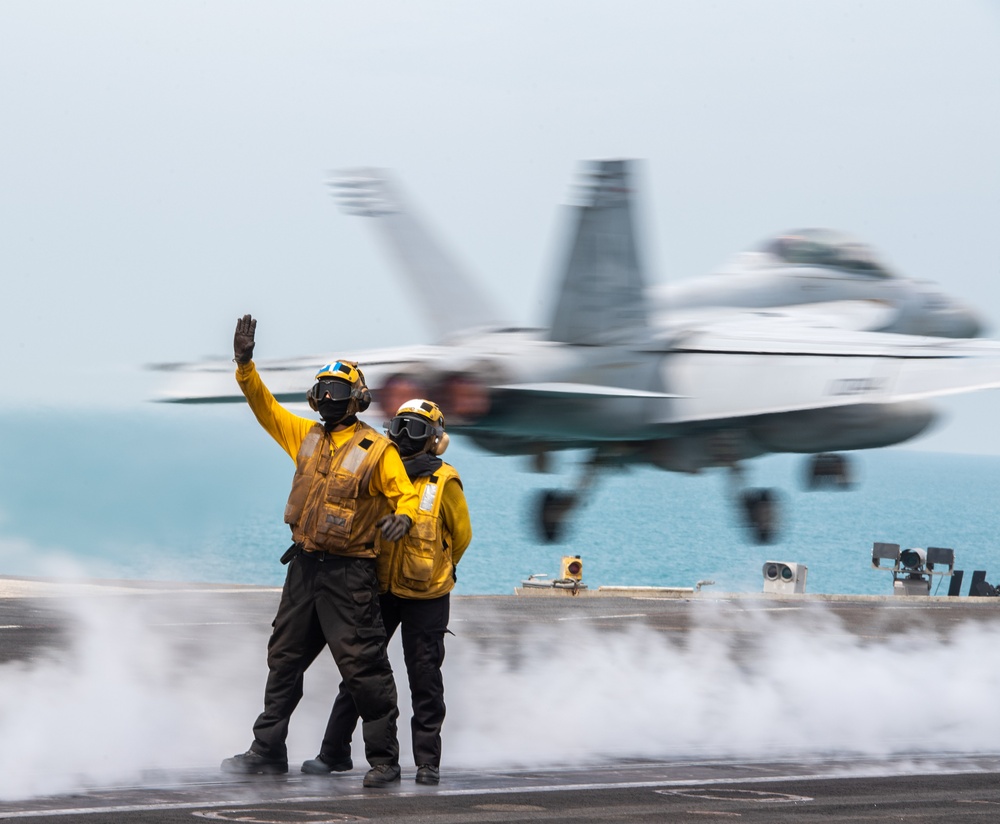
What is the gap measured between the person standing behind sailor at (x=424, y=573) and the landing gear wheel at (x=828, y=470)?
1064cm

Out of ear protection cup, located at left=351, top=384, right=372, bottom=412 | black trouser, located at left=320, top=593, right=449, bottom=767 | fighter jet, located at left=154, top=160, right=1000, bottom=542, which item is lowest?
black trouser, located at left=320, top=593, right=449, bottom=767

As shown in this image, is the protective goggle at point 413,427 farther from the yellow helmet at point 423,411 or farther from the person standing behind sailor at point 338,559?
the person standing behind sailor at point 338,559

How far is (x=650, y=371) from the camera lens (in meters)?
18.3

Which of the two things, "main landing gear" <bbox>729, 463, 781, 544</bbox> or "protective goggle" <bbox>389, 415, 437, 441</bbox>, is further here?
"main landing gear" <bbox>729, 463, 781, 544</bbox>

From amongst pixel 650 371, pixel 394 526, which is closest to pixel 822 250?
pixel 650 371

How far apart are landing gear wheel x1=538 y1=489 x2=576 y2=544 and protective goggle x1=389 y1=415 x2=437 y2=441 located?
10.6 metres

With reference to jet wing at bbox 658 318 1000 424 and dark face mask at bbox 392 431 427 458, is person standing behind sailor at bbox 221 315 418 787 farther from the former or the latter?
jet wing at bbox 658 318 1000 424

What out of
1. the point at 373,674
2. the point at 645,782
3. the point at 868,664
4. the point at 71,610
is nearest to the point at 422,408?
the point at 373,674

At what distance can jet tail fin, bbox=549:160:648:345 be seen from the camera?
17.8 metres

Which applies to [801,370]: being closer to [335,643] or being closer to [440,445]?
[440,445]

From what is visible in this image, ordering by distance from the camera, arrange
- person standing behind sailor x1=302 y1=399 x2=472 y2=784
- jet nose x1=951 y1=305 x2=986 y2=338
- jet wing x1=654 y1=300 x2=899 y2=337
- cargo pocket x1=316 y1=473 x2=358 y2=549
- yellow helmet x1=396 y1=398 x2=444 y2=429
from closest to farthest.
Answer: cargo pocket x1=316 y1=473 x2=358 y2=549
person standing behind sailor x1=302 y1=399 x2=472 y2=784
yellow helmet x1=396 y1=398 x2=444 y2=429
jet wing x1=654 y1=300 x2=899 y2=337
jet nose x1=951 y1=305 x2=986 y2=338

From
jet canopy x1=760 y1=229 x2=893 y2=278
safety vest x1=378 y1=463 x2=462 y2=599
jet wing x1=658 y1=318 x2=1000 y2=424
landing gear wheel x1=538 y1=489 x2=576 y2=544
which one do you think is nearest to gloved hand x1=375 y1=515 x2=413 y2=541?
safety vest x1=378 y1=463 x2=462 y2=599

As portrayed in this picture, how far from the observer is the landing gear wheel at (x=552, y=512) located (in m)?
19.9

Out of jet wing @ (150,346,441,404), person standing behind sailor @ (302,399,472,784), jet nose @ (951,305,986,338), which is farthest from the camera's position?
jet nose @ (951,305,986,338)
